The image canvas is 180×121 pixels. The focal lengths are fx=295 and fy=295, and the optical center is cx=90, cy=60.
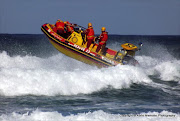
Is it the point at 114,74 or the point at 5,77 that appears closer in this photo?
the point at 5,77

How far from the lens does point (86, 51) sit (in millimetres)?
11953

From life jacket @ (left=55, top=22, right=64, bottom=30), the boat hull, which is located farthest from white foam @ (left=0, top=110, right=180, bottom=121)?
life jacket @ (left=55, top=22, right=64, bottom=30)

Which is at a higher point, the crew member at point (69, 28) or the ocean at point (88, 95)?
the crew member at point (69, 28)

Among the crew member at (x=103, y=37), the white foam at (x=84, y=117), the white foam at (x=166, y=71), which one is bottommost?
the white foam at (x=84, y=117)

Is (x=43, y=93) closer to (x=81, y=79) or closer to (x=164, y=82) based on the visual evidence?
(x=81, y=79)

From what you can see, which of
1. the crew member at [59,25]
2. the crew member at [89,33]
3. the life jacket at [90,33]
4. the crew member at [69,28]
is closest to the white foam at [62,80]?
the crew member at [89,33]

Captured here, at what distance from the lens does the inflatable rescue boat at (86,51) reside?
11.9 m

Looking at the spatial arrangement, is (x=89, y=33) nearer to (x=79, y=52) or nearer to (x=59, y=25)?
(x=79, y=52)

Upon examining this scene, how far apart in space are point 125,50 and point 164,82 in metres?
2.04

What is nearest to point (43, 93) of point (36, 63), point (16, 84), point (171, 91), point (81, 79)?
point (16, 84)

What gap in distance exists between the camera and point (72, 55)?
12.3 m

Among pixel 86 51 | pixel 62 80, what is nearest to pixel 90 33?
pixel 86 51

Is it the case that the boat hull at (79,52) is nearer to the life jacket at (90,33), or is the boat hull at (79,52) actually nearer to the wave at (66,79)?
the wave at (66,79)

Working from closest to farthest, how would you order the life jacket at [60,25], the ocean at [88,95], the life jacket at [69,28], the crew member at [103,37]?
the ocean at [88,95]
the crew member at [103,37]
the life jacket at [60,25]
the life jacket at [69,28]
